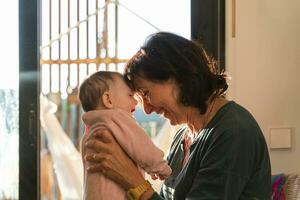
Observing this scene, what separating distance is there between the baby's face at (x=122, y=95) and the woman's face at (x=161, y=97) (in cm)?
4

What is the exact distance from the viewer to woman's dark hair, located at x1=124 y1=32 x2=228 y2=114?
4.17 ft

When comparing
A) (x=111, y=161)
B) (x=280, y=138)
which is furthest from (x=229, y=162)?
(x=280, y=138)

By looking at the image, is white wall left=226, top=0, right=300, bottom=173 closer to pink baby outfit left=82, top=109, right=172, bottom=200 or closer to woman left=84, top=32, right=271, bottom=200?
woman left=84, top=32, right=271, bottom=200

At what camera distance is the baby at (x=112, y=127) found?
128 cm

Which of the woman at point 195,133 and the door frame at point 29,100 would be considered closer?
the woman at point 195,133

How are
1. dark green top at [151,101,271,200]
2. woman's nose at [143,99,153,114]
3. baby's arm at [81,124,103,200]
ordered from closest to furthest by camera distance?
dark green top at [151,101,271,200] < baby's arm at [81,124,103,200] < woman's nose at [143,99,153,114]

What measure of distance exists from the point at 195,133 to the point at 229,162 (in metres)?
0.25

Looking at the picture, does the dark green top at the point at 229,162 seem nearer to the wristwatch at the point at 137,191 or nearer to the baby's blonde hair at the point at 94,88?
the wristwatch at the point at 137,191

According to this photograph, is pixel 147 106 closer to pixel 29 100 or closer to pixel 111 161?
pixel 111 161

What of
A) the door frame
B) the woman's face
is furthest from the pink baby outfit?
the door frame

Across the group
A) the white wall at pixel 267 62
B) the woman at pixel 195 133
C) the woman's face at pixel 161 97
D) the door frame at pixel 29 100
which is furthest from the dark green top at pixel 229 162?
the door frame at pixel 29 100

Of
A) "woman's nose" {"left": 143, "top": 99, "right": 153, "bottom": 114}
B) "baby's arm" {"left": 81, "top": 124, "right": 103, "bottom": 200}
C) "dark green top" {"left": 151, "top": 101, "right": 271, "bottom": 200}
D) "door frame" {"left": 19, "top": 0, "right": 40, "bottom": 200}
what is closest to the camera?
"dark green top" {"left": 151, "top": 101, "right": 271, "bottom": 200}

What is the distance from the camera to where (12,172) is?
2.18m

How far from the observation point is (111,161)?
4.17 ft
